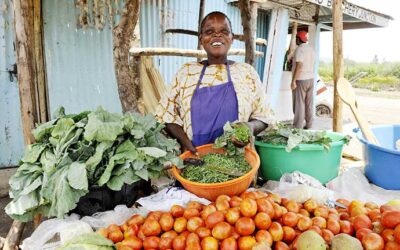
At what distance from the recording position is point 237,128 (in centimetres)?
193

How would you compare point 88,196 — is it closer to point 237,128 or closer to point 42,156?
point 42,156

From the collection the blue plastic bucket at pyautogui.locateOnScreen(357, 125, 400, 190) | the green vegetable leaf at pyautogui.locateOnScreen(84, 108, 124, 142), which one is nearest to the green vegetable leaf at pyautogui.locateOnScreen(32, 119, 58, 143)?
the green vegetable leaf at pyautogui.locateOnScreen(84, 108, 124, 142)

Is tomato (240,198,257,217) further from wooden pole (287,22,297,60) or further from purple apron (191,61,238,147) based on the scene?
wooden pole (287,22,297,60)

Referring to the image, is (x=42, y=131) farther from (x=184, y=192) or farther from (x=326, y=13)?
(x=326, y=13)

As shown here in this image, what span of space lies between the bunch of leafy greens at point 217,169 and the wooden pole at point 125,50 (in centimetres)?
130

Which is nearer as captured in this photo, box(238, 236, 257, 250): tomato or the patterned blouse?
box(238, 236, 257, 250): tomato

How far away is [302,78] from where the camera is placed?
7492 mm

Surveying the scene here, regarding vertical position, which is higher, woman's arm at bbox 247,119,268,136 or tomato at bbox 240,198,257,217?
woman's arm at bbox 247,119,268,136

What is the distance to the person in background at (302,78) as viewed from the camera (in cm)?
721

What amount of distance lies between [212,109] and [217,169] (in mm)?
560

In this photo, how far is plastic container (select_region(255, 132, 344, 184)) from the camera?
6.94 feet

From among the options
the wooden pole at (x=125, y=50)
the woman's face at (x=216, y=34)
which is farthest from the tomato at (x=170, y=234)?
the wooden pole at (x=125, y=50)

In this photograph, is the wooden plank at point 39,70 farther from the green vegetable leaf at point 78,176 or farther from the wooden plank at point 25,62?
the green vegetable leaf at point 78,176

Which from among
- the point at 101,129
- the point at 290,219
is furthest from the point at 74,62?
the point at 290,219
